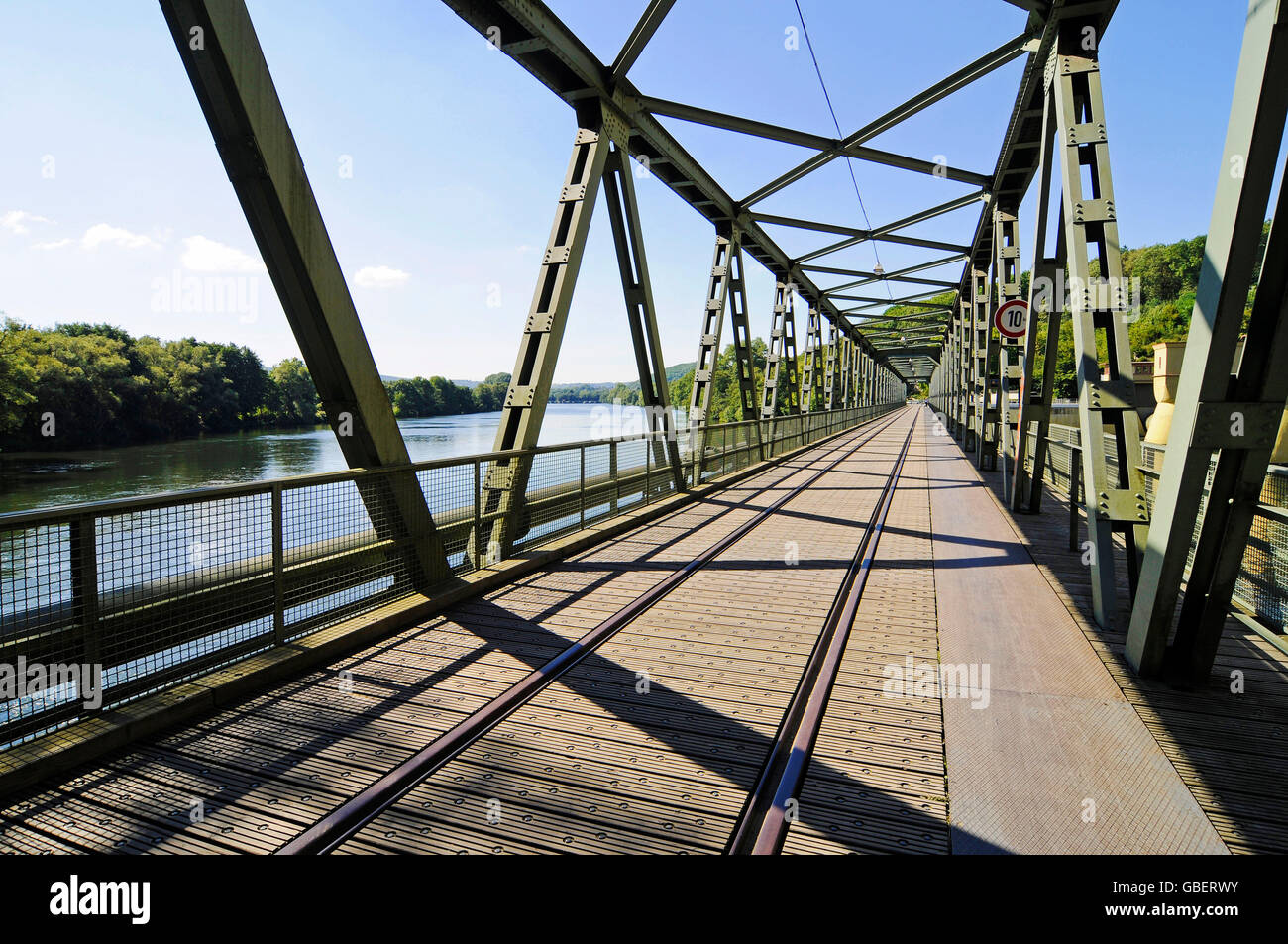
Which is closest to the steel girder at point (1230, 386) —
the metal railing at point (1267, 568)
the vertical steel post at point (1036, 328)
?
the metal railing at point (1267, 568)

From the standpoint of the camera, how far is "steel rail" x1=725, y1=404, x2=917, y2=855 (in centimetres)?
236

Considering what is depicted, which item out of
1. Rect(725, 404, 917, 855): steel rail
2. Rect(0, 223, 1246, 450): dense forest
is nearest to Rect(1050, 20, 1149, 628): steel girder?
Rect(725, 404, 917, 855): steel rail

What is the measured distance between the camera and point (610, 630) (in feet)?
15.1

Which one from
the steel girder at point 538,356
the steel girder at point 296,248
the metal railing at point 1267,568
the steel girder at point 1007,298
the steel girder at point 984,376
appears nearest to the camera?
the steel girder at point 296,248

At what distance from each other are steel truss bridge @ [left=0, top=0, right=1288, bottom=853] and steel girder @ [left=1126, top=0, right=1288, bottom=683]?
2 centimetres

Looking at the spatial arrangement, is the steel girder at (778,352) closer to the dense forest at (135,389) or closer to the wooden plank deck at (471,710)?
the dense forest at (135,389)

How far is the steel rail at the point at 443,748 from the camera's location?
2336 millimetres

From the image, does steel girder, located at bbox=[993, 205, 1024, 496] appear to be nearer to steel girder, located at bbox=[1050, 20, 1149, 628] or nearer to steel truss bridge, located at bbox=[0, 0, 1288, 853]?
steel truss bridge, located at bbox=[0, 0, 1288, 853]

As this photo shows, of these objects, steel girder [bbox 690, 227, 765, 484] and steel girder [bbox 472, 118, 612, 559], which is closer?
steel girder [bbox 472, 118, 612, 559]

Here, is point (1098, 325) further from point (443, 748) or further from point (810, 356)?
point (810, 356)

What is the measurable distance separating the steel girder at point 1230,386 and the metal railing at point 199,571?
4769 millimetres

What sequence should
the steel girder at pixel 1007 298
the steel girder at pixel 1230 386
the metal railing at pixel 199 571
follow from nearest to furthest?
the metal railing at pixel 199 571
the steel girder at pixel 1230 386
the steel girder at pixel 1007 298

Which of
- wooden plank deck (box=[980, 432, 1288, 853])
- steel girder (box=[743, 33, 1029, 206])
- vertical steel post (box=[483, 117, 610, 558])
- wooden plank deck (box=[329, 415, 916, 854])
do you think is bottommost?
wooden plank deck (box=[329, 415, 916, 854])
